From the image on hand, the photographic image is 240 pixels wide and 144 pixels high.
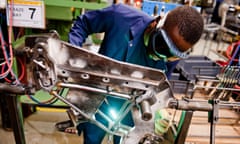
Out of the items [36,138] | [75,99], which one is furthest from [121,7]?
[36,138]

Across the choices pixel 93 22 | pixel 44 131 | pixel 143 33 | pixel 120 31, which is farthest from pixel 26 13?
pixel 44 131

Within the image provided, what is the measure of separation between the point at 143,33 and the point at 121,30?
14cm

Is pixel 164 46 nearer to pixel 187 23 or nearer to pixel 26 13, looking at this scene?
pixel 187 23

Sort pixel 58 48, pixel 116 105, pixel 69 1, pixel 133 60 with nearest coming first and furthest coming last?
pixel 58 48, pixel 133 60, pixel 116 105, pixel 69 1

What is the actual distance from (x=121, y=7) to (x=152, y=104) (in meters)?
0.65

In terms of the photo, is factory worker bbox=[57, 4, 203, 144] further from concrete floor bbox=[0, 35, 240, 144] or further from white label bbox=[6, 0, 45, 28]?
concrete floor bbox=[0, 35, 240, 144]

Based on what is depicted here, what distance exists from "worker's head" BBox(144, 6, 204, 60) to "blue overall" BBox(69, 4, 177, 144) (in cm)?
19

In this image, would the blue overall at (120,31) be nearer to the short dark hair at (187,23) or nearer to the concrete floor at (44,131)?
the short dark hair at (187,23)

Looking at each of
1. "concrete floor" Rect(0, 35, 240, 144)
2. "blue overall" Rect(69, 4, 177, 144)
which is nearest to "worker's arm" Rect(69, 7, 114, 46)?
"blue overall" Rect(69, 4, 177, 144)

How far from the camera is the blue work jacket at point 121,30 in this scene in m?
1.19

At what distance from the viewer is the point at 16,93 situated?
0.90 metres

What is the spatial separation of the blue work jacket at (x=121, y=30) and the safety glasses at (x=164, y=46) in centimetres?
18

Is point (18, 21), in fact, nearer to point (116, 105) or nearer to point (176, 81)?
point (116, 105)

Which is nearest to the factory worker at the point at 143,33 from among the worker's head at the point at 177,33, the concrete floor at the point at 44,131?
the worker's head at the point at 177,33
